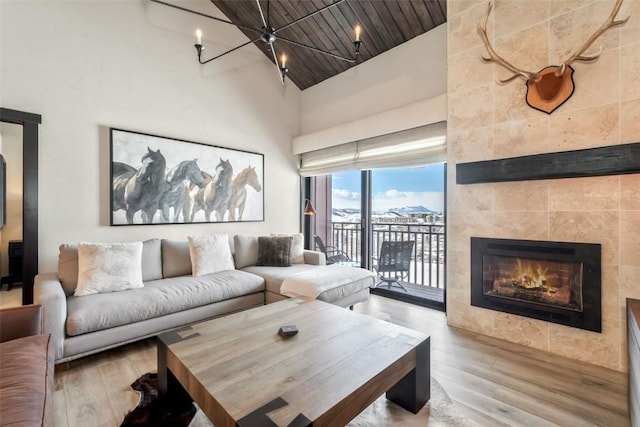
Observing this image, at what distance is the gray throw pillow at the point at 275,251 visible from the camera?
3.73 m

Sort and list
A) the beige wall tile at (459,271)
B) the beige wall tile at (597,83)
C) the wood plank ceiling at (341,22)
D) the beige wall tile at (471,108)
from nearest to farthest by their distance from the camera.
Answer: the beige wall tile at (597,83) → the beige wall tile at (471,108) → the beige wall tile at (459,271) → the wood plank ceiling at (341,22)

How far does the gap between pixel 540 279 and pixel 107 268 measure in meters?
3.75

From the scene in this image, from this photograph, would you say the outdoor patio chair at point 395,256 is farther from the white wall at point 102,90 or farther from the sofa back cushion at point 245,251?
the white wall at point 102,90

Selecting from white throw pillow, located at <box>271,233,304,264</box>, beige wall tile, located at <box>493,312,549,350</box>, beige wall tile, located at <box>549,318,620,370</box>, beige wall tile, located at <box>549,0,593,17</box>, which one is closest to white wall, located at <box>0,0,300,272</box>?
white throw pillow, located at <box>271,233,304,264</box>

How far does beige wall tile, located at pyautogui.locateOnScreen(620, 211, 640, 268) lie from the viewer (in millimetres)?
2062

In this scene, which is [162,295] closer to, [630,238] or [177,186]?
[177,186]

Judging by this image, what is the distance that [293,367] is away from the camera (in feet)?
4.58

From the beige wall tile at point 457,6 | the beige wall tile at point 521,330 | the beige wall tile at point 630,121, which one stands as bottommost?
the beige wall tile at point 521,330

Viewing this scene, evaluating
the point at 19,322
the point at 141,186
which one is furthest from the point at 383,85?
the point at 19,322

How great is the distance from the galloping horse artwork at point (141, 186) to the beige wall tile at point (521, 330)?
377 centimetres

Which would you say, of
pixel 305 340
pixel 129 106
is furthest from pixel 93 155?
pixel 305 340

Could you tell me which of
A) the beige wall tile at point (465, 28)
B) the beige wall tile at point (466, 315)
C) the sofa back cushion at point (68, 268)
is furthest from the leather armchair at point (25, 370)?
the beige wall tile at point (465, 28)

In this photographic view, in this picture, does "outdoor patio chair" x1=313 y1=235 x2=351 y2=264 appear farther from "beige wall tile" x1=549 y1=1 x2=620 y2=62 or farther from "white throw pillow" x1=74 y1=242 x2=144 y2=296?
"beige wall tile" x1=549 y1=1 x2=620 y2=62

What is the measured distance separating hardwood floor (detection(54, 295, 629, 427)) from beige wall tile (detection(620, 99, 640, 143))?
1.69m
